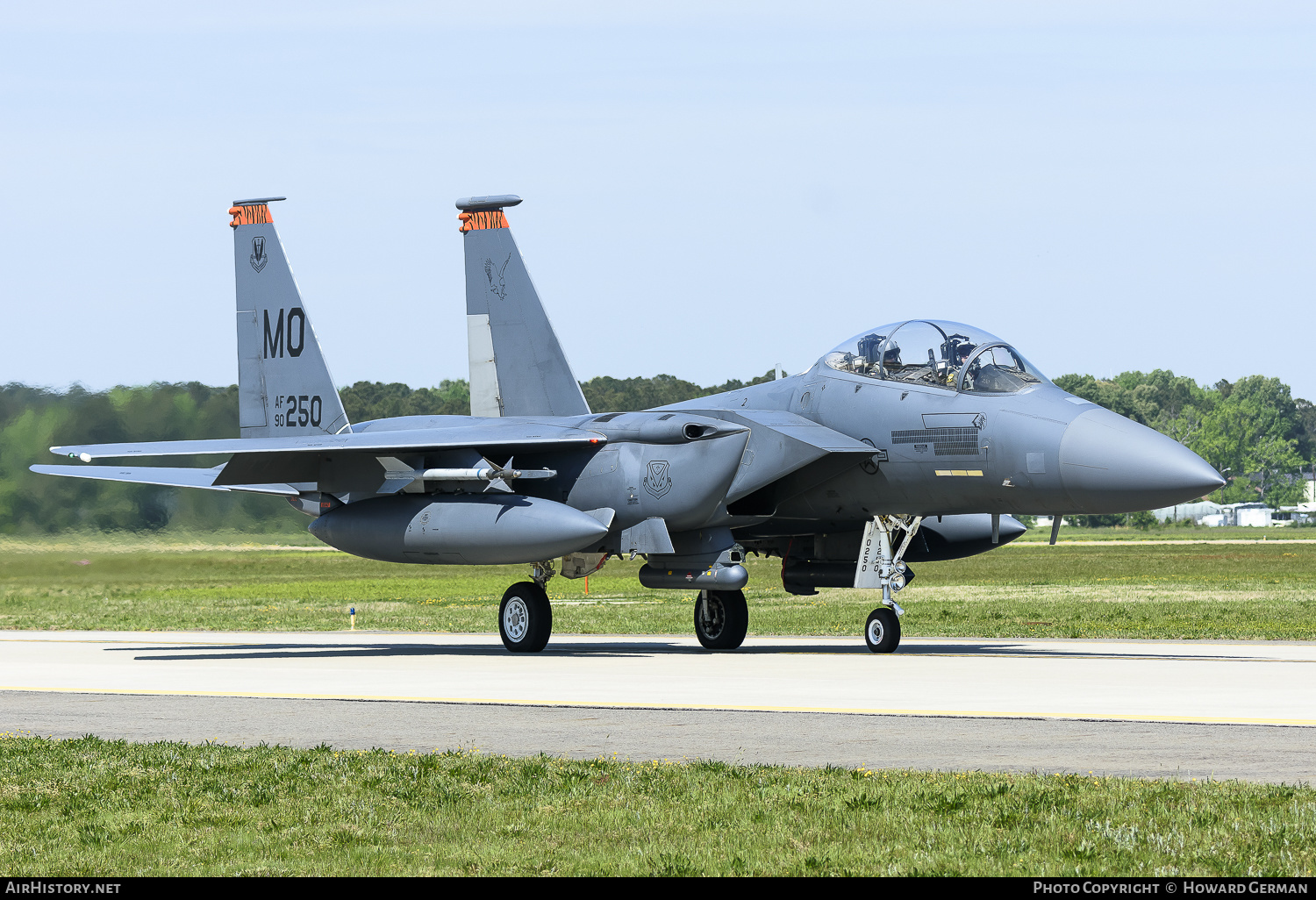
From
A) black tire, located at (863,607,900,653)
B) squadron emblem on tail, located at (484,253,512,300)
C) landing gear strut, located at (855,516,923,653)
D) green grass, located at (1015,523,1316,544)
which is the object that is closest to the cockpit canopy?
landing gear strut, located at (855,516,923,653)

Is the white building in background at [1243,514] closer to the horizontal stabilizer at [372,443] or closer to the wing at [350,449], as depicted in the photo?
the wing at [350,449]

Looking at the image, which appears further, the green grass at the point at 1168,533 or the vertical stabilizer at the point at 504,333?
the green grass at the point at 1168,533

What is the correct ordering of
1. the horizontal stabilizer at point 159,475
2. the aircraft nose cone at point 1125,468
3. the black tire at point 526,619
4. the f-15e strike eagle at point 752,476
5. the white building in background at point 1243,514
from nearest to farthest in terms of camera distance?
the aircraft nose cone at point 1125,468
the f-15e strike eagle at point 752,476
the black tire at point 526,619
the horizontal stabilizer at point 159,475
the white building in background at point 1243,514

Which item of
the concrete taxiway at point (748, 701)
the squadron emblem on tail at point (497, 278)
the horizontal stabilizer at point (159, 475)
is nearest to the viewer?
the concrete taxiway at point (748, 701)

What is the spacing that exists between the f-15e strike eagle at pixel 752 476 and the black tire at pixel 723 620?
0.02m

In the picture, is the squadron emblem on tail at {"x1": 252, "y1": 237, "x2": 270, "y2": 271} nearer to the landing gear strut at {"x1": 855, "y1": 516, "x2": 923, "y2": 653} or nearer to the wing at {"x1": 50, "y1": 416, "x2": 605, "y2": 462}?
the wing at {"x1": 50, "y1": 416, "x2": 605, "y2": 462}

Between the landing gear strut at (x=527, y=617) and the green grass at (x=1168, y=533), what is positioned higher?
the landing gear strut at (x=527, y=617)

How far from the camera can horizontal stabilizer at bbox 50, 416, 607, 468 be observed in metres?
19.4

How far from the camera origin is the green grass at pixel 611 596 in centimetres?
2573

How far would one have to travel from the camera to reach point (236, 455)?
66.2ft

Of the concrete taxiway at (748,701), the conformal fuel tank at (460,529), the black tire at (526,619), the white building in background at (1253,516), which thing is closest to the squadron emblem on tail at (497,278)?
the conformal fuel tank at (460,529)

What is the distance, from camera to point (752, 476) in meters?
18.9

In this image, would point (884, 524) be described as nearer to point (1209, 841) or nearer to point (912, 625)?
point (912, 625)
